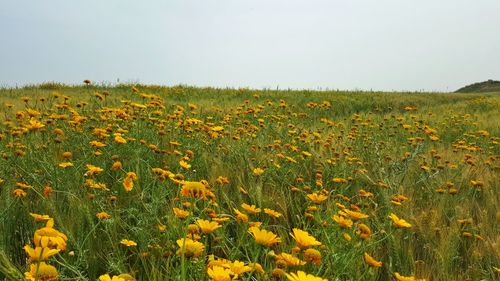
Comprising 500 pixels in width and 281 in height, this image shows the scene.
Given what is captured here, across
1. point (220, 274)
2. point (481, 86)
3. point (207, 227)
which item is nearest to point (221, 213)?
point (207, 227)

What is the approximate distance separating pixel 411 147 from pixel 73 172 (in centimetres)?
370

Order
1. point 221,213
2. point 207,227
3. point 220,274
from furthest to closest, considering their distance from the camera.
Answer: point 221,213 → point 207,227 → point 220,274

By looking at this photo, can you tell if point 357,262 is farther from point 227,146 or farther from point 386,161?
point 386,161

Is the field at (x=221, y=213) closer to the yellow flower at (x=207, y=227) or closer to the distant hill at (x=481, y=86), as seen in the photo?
the yellow flower at (x=207, y=227)

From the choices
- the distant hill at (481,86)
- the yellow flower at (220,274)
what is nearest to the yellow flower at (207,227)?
the yellow flower at (220,274)

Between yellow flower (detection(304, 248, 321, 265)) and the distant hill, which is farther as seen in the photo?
the distant hill

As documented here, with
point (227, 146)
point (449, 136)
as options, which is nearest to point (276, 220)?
point (227, 146)

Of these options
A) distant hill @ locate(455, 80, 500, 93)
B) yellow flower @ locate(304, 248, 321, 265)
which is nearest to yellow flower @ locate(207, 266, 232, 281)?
yellow flower @ locate(304, 248, 321, 265)

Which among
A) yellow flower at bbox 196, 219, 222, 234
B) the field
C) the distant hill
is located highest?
the distant hill

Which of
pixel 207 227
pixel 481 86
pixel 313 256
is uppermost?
pixel 481 86

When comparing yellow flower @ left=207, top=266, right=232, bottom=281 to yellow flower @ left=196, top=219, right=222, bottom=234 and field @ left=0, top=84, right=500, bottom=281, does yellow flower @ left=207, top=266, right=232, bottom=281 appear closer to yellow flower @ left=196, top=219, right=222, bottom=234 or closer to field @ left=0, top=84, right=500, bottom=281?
field @ left=0, top=84, right=500, bottom=281

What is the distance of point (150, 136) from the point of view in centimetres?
357

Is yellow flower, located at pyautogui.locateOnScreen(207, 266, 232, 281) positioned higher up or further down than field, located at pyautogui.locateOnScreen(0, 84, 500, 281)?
higher up

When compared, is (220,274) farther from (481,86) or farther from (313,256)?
(481,86)
